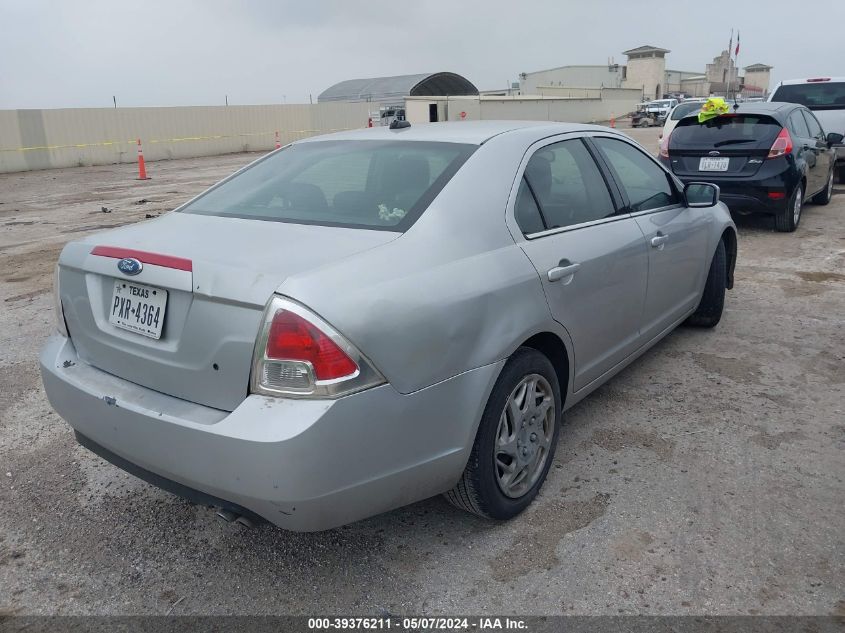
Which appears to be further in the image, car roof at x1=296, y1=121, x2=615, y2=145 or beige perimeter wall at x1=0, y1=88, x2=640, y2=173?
beige perimeter wall at x1=0, y1=88, x2=640, y2=173

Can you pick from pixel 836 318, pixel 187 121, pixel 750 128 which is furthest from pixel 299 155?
pixel 187 121

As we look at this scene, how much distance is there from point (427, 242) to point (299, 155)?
1.34 metres

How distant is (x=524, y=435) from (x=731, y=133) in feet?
22.6

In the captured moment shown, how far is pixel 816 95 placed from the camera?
1246 centimetres

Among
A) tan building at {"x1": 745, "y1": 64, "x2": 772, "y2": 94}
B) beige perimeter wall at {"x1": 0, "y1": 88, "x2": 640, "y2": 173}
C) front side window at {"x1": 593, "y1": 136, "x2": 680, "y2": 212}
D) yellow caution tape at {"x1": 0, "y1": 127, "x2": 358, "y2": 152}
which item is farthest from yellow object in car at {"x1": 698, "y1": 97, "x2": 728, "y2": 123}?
tan building at {"x1": 745, "y1": 64, "x2": 772, "y2": 94}

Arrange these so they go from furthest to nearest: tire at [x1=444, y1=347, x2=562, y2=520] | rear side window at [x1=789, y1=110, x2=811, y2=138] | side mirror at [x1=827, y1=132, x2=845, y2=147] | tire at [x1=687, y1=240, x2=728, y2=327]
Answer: side mirror at [x1=827, y1=132, x2=845, y2=147]
rear side window at [x1=789, y1=110, x2=811, y2=138]
tire at [x1=687, y1=240, x2=728, y2=327]
tire at [x1=444, y1=347, x2=562, y2=520]

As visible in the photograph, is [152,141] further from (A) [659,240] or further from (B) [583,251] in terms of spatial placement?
(B) [583,251]

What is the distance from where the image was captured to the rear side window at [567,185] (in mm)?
3236

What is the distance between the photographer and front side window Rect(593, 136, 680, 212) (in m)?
3.93

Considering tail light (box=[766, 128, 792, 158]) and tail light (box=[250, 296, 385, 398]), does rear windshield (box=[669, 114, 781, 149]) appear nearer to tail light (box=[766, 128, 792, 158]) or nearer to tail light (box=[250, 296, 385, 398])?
tail light (box=[766, 128, 792, 158])

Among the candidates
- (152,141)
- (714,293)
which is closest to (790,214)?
(714,293)

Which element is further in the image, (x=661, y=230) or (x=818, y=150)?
(x=818, y=150)

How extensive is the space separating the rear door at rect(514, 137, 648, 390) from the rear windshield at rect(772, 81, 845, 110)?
10790 mm

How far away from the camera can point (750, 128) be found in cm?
843
